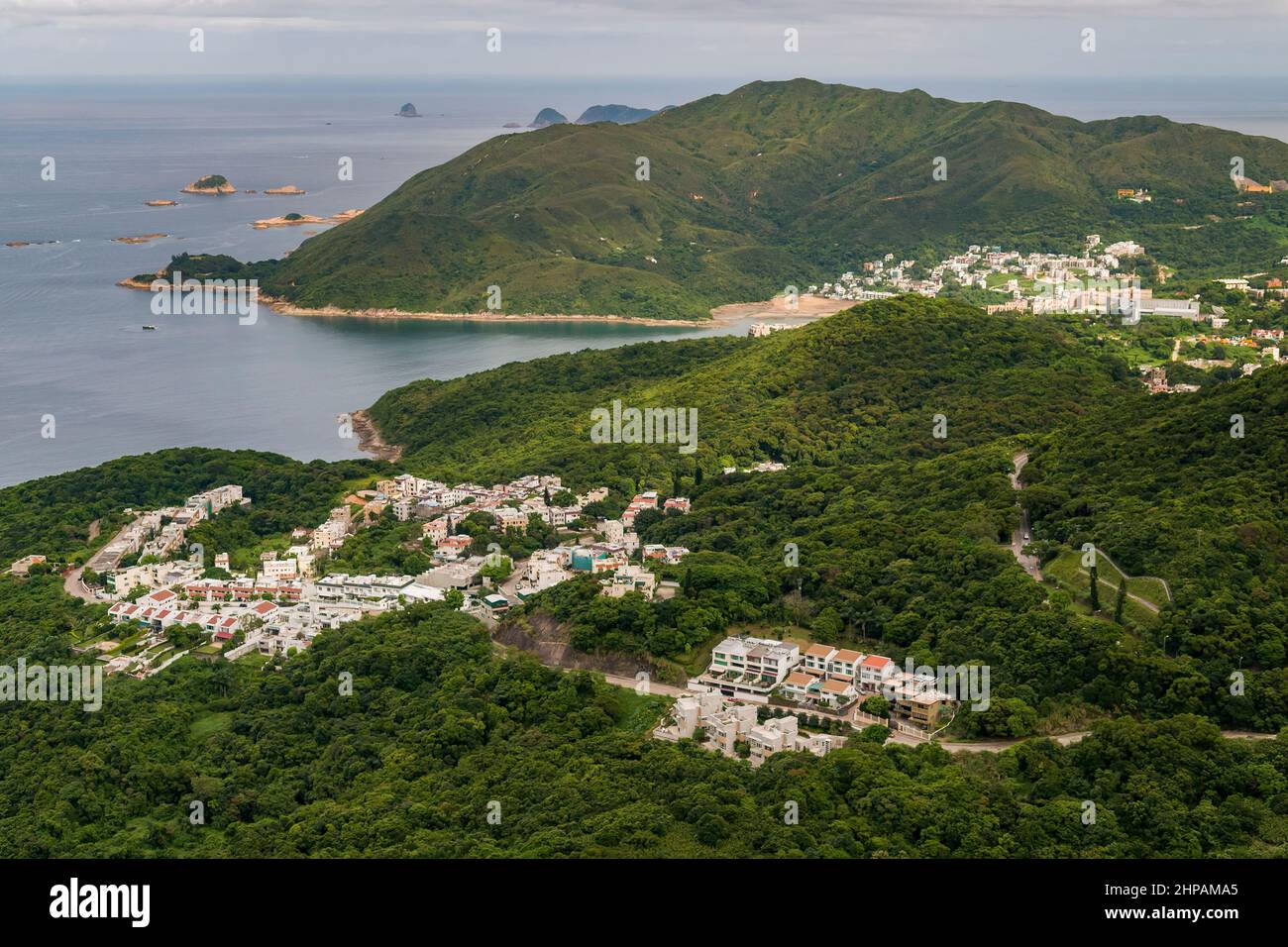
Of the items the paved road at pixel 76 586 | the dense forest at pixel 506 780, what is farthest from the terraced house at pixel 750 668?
the paved road at pixel 76 586

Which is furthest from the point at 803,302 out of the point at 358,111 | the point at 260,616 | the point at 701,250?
the point at 358,111

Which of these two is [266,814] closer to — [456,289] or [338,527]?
[338,527]

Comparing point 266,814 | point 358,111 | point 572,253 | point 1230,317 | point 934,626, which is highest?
point 358,111

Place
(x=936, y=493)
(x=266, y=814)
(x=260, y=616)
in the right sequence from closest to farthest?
(x=266, y=814) < (x=260, y=616) < (x=936, y=493)

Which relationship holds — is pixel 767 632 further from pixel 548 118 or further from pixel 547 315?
pixel 548 118

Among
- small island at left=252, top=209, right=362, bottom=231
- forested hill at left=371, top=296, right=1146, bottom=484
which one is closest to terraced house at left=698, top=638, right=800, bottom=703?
forested hill at left=371, top=296, right=1146, bottom=484
